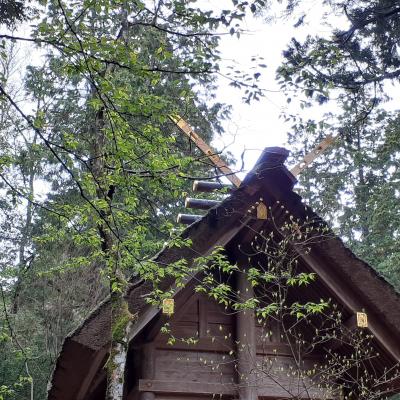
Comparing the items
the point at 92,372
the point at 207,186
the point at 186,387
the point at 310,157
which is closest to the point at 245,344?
the point at 186,387

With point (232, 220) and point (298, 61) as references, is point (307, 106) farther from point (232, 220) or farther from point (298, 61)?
point (298, 61)

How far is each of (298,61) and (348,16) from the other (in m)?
1.32

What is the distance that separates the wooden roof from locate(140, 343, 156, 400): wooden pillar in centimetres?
31

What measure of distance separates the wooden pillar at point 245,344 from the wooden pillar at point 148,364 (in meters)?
0.87

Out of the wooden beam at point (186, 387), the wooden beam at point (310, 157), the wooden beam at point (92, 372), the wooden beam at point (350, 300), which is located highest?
the wooden beam at point (310, 157)

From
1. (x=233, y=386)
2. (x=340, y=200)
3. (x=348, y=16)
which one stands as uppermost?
(x=340, y=200)

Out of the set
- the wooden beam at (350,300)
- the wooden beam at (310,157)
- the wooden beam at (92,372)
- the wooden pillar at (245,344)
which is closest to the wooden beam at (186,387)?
the wooden pillar at (245,344)

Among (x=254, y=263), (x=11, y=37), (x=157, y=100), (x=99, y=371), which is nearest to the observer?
(x=11, y=37)

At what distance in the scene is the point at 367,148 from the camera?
70.0 feet

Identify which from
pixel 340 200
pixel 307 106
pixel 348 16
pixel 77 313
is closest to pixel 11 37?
pixel 307 106

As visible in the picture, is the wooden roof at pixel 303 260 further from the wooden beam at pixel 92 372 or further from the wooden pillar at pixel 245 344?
the wooden pillar at pixel 245 344

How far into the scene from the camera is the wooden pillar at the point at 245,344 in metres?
6.06

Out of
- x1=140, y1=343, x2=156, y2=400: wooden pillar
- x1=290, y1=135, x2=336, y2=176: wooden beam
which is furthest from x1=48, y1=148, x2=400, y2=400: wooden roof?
x1=290, y1=135, x2=336, y2=176: wooden beam

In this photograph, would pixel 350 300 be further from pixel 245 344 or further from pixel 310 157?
pixel 310 157
